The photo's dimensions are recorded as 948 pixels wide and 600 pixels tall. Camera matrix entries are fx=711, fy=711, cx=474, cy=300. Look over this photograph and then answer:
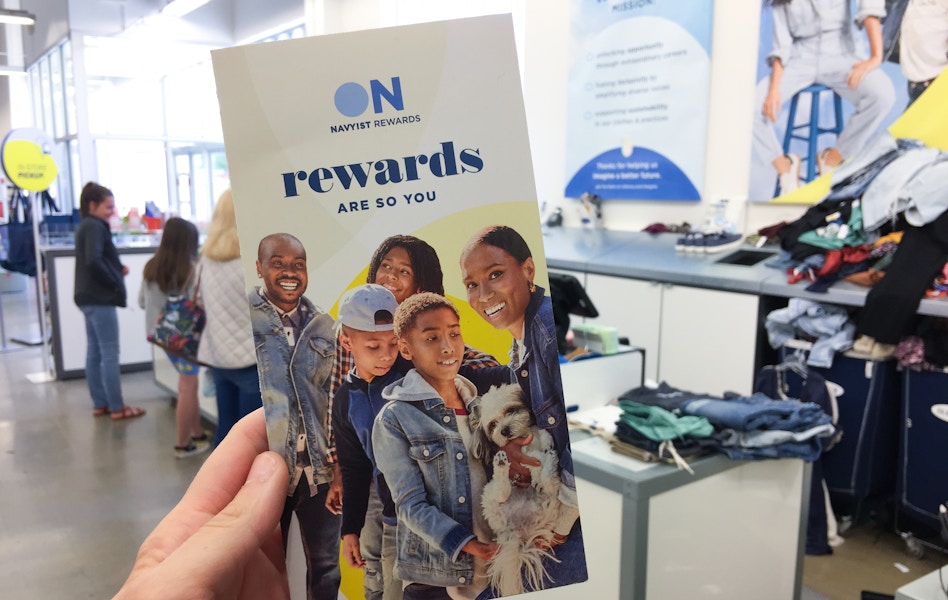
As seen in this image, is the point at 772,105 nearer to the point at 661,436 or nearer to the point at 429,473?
the point at 661,436

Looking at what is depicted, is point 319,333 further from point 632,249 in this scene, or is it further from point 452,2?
point 452,2

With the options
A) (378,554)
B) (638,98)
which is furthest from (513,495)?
(638,98)

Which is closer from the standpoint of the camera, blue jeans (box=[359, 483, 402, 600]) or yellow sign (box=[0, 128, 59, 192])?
blue jeans (box=[359, 483, 402, 600])

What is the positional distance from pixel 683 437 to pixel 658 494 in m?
0.20

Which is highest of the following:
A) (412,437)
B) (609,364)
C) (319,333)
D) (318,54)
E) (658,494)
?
(318,54)

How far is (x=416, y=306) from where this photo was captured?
71cm

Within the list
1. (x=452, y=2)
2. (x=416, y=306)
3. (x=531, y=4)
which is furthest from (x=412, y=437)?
(x=452, y=2)

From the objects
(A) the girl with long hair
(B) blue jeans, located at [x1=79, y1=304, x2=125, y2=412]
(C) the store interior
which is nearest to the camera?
(C) the store interior

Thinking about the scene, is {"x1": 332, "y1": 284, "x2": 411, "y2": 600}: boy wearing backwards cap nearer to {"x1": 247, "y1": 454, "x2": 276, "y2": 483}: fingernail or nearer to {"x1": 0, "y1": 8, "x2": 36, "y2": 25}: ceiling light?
{"x1": 247, "y1": 454, "x2": 276, "y2": 483}: fingernail

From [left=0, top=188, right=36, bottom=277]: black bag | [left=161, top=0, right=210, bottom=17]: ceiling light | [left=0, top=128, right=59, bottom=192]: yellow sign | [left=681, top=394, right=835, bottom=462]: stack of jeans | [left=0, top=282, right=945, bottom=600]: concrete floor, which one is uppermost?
[left=161, top=0, right=210, bottom=17]: ceiling light

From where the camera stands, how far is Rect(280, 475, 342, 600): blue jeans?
74cm

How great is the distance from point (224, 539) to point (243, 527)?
21mm

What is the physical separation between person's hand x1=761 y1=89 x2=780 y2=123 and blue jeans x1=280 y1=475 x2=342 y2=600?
383 centimetres

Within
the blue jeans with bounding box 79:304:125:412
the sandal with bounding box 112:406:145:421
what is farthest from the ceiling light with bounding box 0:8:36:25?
the sandal with bounding box 112:406:145:421
